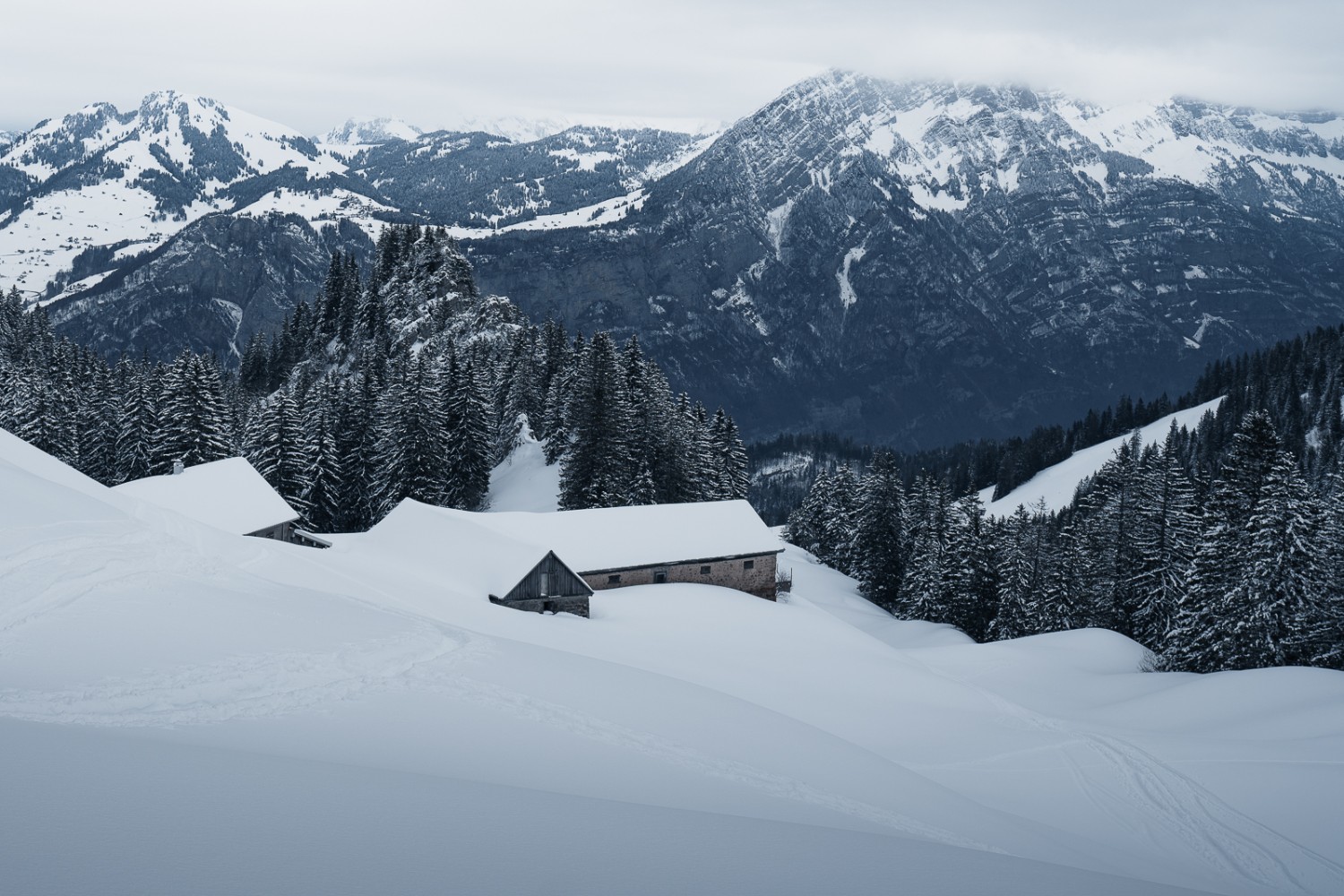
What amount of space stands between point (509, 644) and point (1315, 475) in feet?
409

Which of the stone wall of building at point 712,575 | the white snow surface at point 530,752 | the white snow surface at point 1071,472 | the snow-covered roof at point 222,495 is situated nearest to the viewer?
the white snow surface at point 530,752

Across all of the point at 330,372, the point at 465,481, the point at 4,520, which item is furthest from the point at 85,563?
the point at 330,372

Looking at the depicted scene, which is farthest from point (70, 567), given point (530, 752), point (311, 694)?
point (530, 752)

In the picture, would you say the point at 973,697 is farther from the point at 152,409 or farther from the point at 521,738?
the point at 152,409

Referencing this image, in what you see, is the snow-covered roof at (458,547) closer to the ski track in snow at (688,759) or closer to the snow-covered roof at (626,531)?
the snow-covered roof at (626,531)

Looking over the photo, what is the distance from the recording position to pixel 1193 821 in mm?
19953

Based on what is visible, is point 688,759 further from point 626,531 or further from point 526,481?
point 526,481

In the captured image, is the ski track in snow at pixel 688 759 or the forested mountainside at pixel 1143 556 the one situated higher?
the ski track in snow at pixel 688 759

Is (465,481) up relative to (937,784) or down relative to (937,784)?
down

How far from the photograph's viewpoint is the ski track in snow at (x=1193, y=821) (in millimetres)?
17438

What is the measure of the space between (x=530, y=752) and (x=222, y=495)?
3477 cm

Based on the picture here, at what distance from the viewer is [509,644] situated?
75.8ft

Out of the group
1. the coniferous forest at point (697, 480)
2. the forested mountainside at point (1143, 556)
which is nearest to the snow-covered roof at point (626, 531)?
the coniferous forest at point (697, 480)

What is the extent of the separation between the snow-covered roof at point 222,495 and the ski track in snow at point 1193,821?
36.7 metres
